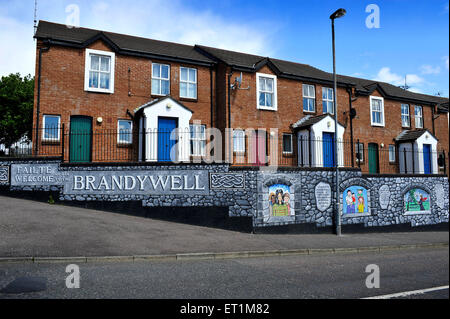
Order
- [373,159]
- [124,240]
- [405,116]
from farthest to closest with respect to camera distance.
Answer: [405,116] → [373,159] → [124,240]

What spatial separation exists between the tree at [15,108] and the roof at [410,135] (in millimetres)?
31094

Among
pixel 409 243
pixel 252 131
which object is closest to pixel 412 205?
pixel 409 243

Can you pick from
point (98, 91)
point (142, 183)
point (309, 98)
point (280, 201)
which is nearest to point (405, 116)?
point (309, 98)

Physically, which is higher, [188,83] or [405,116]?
[188,83]

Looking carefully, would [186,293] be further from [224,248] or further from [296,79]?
[296,79]

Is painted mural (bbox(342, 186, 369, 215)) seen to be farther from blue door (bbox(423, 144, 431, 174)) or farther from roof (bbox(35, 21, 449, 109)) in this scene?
blue door (bbox(423, 144, 431, 174))

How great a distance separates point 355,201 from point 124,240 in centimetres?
1018

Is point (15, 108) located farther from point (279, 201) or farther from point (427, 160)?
point (427, 160)

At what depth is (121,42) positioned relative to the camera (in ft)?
60.1

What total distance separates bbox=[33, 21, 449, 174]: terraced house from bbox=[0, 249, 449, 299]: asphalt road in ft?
22.7

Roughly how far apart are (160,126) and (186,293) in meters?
12.4

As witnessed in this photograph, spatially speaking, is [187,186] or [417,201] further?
[417,201]

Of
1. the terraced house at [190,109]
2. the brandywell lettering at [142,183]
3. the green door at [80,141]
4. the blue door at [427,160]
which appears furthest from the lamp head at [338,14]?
the blue door at [427,160]

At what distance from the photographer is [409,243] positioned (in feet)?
37.6
